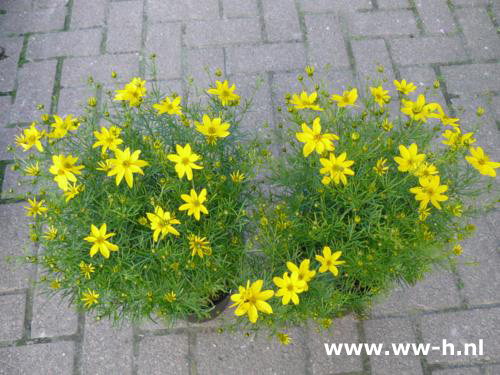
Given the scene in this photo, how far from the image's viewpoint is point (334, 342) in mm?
2416

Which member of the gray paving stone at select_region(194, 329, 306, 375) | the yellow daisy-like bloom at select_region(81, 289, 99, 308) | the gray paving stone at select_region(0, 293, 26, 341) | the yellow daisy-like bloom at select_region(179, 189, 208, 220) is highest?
the yellow daisy-like bloom at select_region(179, 189, 208, 220)

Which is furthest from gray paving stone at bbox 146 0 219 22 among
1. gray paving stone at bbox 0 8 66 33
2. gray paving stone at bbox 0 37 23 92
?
gray paving stone at bbox 0 37 23 92

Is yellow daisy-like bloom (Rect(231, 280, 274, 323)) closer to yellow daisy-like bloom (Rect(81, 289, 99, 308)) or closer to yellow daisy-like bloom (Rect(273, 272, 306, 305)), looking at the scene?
yellow daisy-like bloom (Rect(273, 272, 306, 305))

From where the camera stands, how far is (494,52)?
10.9 feet

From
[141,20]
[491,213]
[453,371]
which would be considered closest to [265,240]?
[453,371]

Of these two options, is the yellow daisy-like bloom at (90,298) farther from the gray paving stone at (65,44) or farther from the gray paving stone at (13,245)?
the gray paving stone at (65,44)

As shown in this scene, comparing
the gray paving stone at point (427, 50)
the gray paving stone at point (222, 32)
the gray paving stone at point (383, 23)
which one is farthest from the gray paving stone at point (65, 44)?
the gray paving stone at point (427, 50)

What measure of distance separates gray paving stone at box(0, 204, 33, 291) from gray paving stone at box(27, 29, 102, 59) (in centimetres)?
114

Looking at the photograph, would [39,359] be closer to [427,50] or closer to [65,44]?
[65,44]

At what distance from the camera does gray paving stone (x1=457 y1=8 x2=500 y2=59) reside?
3328mm

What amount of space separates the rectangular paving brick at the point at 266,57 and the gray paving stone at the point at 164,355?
5.58 ft

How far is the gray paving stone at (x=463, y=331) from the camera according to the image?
2.38m

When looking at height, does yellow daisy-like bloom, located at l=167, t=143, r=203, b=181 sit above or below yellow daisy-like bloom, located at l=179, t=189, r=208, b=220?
above

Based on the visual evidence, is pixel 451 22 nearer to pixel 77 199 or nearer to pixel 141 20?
pixel 141 20
